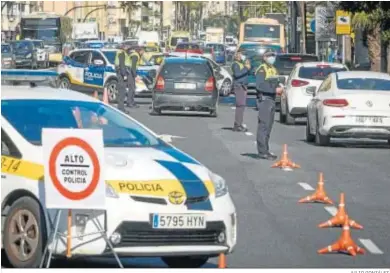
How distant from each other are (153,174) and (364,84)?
15297mm

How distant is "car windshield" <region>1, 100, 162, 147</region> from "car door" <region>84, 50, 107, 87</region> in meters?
28.6

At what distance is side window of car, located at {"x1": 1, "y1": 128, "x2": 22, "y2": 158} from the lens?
35.1 feet

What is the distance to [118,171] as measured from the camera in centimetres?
1033

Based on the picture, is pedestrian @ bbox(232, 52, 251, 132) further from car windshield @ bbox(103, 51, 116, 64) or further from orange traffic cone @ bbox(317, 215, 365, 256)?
orange traffic cone @ bbox(317, 215, 365, 256)

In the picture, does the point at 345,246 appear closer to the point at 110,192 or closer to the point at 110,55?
the point at 110,192

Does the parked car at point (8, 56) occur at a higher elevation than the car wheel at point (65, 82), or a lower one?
lower

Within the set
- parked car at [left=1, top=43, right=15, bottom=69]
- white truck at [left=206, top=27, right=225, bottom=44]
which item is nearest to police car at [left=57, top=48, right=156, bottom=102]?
parked car at [left=1, top=43, right=15, bottom=69]

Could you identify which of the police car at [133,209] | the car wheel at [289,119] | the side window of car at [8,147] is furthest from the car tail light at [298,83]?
the side window of car at [8,147]

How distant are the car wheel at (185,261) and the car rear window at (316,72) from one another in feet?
68.1

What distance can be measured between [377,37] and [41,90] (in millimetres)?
39525

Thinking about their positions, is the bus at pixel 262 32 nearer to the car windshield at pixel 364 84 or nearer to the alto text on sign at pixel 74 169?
the car windshield at pixel 364 84

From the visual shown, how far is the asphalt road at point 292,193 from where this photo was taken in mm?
12031

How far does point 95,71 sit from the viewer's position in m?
40.5
